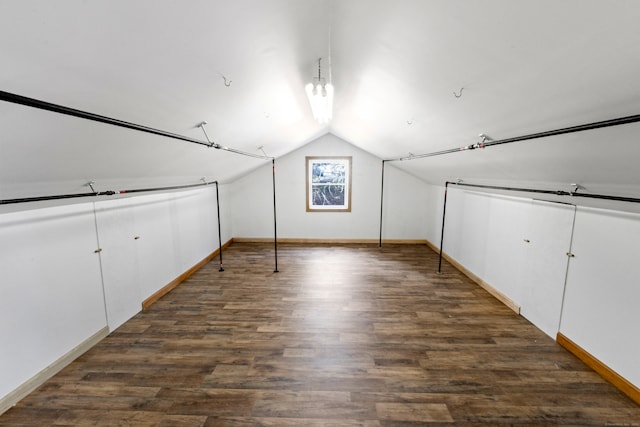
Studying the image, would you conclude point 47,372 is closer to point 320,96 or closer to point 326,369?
point 326,369

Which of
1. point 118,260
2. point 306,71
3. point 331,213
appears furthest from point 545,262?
point 118,260

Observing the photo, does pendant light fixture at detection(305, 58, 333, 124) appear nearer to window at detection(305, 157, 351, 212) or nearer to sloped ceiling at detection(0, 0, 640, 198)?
sloped ceiling at detection(0, 0, 640, 198)

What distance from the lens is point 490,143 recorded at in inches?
81.0

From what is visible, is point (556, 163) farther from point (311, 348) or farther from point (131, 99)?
point (131, 99)

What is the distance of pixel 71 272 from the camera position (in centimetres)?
232

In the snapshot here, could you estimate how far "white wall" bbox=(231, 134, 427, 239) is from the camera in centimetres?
599

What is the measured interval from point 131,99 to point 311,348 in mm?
2332

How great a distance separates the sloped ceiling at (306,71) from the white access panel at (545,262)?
62 centimetres

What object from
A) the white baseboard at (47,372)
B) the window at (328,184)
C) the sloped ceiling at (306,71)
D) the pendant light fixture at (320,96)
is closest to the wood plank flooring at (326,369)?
the white baseboard at (47,372)

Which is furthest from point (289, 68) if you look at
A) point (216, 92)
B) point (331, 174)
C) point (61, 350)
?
point (331, 174)

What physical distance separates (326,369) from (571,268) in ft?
7.83

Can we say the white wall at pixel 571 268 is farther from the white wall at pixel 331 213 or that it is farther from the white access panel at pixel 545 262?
the white wall at pixel 331 213

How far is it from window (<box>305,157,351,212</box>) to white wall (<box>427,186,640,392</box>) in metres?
2.81

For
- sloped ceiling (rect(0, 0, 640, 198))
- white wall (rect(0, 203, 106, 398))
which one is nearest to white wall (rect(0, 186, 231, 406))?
white wall (rect(0, 203, 106, 398))
